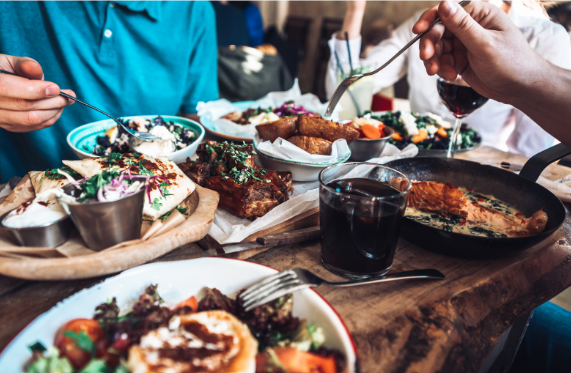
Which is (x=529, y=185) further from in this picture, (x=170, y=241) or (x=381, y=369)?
(x=170, y=241)

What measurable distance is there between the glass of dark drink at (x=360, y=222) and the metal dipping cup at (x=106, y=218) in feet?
2.18

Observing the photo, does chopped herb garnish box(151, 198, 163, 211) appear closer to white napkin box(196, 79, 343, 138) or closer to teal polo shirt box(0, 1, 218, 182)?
white napkin box(196, 79, 343, 138)

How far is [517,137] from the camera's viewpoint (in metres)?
3.90

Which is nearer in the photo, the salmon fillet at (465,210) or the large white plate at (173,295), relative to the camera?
the large white plate at (173,295)

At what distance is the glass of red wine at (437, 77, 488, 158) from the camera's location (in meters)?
2.11

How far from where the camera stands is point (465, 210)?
4.79ft

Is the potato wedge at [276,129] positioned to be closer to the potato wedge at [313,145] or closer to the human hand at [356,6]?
the potato wedge at [313,145]

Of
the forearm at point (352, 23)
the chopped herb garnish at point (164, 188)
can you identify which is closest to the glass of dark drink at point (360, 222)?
the chopped herb garnish at point (164, 188)

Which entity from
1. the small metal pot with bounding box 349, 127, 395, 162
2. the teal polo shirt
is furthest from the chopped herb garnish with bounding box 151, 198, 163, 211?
the teal polo shirt

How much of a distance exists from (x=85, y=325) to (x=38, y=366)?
0.46 feet

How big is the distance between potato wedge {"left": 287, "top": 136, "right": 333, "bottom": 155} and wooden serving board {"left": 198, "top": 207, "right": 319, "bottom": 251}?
51 centimetres

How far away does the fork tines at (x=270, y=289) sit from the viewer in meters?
0.95

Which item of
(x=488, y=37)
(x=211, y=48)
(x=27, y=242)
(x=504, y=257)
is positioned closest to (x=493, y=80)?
(x=488, y=37)

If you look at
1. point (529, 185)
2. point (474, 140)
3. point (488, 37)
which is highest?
point (488, 37)
